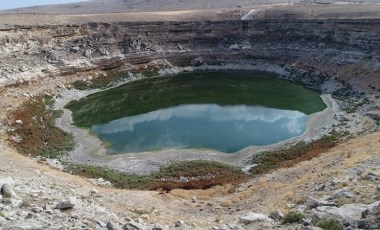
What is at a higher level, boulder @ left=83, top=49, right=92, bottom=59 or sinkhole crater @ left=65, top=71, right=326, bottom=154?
boulder @ left=83, top=49, right=92, bottom=59

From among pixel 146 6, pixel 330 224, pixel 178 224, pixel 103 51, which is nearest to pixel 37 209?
pixel 178 224

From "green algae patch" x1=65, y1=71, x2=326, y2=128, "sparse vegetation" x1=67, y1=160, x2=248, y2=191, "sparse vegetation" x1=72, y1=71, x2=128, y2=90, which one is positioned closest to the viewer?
"sparse vegetation" x1=67, y1=160, x2=248, y2=191

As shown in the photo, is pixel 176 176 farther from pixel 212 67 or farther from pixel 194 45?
pixel 194 45

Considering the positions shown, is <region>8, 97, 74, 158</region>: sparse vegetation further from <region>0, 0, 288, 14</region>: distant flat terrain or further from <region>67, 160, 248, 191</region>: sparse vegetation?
<region>0, 0, 288, 14</region>: distant flat terrain

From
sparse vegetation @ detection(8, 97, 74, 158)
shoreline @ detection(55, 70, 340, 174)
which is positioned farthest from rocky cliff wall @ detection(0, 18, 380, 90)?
shoreline @ detection(55, 70, 340, 174)

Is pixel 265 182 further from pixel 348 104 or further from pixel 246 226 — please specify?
pixel 348 104

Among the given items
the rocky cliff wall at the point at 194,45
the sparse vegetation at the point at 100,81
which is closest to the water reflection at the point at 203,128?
the sparse vegetation at the point at 100,81

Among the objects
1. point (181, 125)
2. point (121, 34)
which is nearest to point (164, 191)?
point (181, 125)
